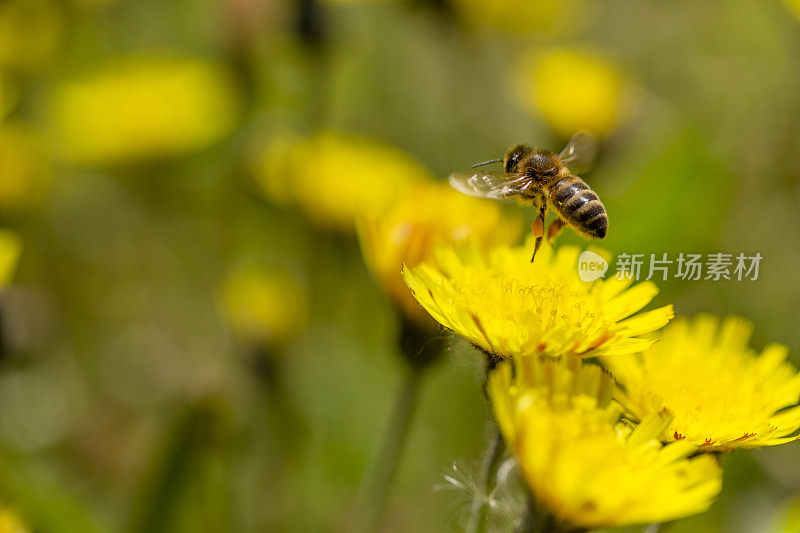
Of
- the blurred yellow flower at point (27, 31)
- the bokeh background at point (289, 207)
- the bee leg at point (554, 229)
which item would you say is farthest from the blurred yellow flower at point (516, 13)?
the bee leg at point (554, 229)

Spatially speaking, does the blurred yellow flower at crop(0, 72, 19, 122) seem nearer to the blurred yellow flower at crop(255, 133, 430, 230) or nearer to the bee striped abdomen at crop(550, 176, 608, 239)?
the blurred yellow flower at crop(255, 133, 430, 230)

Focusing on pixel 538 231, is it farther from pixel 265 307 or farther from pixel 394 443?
pixel 265 307

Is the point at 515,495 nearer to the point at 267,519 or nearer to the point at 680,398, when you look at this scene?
the point at 680,398

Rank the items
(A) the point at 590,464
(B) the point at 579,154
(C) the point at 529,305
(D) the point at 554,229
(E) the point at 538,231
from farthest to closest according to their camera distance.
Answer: (B) the point at 579,154 → (D) the point at 554,229 → (E) the point at 538,231 → (C) the point at 529,305 → (A) the point at 590,464

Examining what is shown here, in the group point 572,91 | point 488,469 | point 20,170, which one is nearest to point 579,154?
point 488,469

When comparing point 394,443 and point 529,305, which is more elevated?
point 529,305

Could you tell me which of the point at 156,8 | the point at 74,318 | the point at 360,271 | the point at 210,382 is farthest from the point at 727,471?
the point at 156,8

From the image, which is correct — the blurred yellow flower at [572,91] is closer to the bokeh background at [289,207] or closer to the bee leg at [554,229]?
the bokeh background at [289,207]
